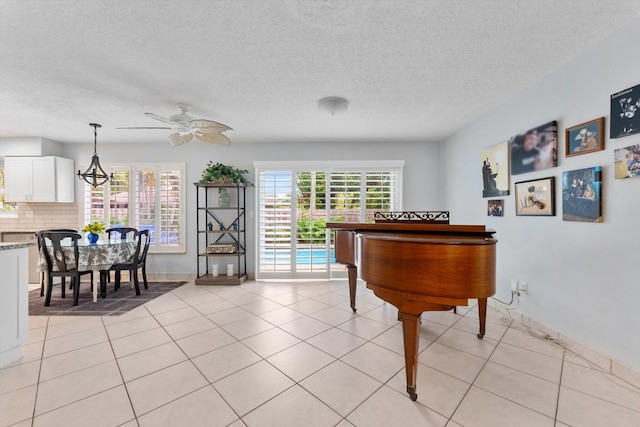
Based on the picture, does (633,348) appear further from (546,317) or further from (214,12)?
(214,12)

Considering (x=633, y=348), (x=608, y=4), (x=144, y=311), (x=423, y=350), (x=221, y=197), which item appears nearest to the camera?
(x=608, y=4)

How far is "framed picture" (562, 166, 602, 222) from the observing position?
6.16 feet

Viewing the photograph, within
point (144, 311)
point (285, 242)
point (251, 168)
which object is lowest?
point (144, 311)

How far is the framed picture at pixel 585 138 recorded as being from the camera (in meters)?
1.88

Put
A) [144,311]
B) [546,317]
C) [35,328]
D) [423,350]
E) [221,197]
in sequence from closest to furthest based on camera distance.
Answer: [423,350]
[546,317]
[35,328]
[144,311]
[221,197]

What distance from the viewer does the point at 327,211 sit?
14.3ft

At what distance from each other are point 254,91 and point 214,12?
1.05 metres

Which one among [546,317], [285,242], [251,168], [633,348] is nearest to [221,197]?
[251,168]

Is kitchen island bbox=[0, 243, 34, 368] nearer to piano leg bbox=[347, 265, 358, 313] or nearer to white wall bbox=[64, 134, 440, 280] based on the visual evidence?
white wall bbox=[64, 134, 440, 280]

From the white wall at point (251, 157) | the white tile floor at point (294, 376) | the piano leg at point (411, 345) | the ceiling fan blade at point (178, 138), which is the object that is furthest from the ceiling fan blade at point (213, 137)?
the piano leg at point (411, 345)

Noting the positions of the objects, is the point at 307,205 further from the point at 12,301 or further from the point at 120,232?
the point at 12,301

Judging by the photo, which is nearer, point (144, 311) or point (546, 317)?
point (546, 317)

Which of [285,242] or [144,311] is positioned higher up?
[285,242]

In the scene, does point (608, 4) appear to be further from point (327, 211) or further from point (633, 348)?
point (327, 211)
